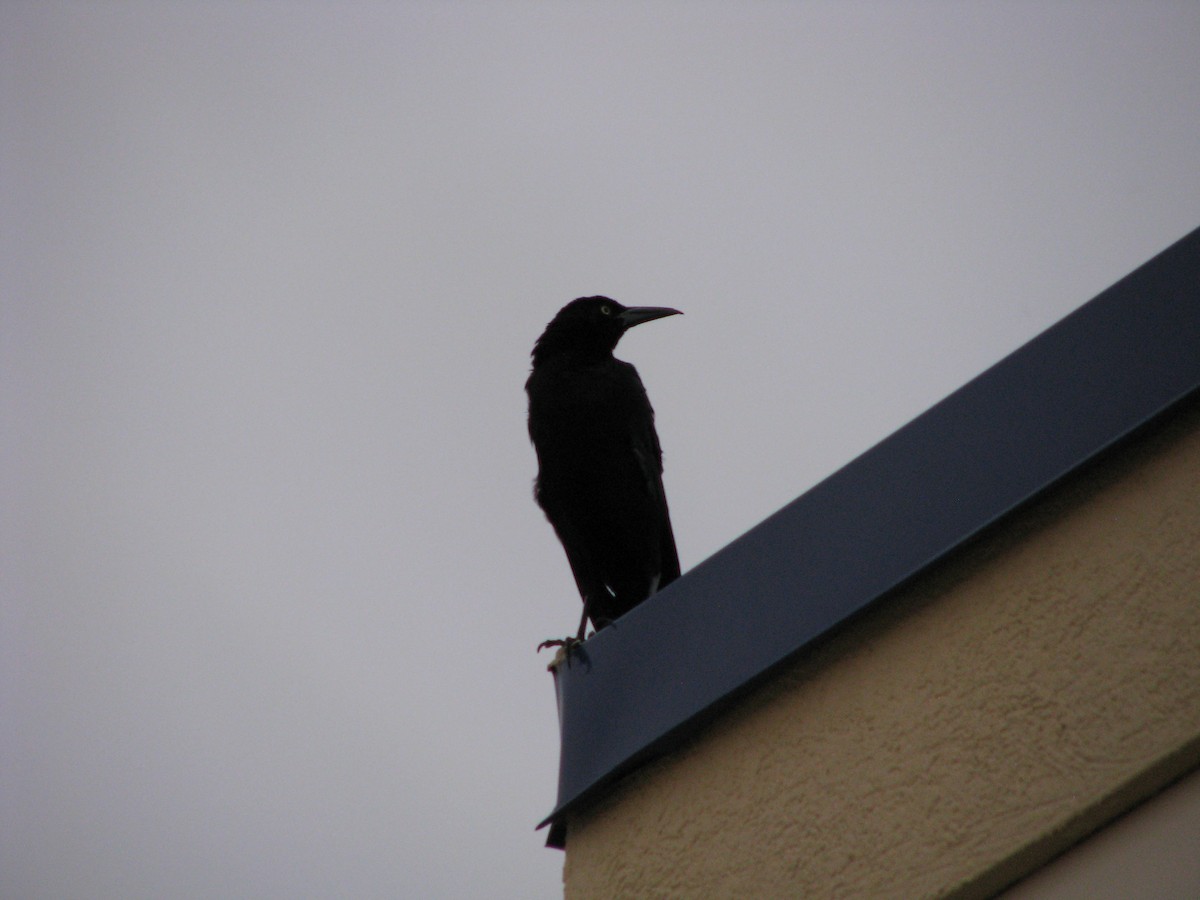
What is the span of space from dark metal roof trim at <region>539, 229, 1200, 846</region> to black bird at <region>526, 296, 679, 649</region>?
8.35ft

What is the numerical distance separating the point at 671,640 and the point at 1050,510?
2.37ft

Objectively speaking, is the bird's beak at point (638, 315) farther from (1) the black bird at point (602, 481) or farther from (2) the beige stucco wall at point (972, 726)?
(2) the beige stucco wall at point (972, 726)

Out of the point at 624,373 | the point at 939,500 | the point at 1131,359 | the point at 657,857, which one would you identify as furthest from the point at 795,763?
the point at 624,373

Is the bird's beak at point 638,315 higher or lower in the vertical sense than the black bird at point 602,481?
higher

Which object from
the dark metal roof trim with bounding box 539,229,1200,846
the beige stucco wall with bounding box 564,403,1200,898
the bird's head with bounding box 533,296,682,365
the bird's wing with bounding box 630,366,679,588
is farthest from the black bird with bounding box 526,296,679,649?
the beige stucco wall with bounding box 564,403,1200,898

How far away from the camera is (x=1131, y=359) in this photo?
5.69 ft

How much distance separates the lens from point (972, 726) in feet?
5.22

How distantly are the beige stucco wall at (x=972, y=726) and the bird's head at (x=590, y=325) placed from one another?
350 centimetres

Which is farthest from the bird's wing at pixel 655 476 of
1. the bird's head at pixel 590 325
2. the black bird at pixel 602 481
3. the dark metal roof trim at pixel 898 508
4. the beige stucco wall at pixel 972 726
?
the beige stucco wall at pixel 972 726

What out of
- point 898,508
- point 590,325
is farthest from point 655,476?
point 898,508

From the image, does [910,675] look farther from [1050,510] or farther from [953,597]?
[1050,510]

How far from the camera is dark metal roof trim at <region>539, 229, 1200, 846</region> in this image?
1716 millimetres

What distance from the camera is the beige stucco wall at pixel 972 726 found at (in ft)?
4.79

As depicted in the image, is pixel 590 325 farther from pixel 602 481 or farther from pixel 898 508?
pixel 898 508
